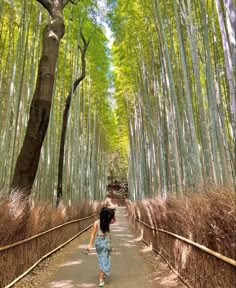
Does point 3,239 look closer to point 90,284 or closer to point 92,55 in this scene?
point 90,284

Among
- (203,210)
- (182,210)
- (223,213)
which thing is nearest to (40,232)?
(182,210)

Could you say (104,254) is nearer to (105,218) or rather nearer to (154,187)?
(105,218)

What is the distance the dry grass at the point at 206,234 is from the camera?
7.68 feet

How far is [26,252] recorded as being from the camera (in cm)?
397

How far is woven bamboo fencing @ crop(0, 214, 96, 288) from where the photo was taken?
3.19 meters

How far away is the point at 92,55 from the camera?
11.4 m

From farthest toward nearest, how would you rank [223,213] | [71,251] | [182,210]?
[71,251]
[182,210]
[223,213]

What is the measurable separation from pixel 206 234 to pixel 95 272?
7.38 ft

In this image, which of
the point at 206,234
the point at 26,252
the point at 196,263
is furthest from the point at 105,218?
the point at 206,234

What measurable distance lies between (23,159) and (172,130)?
325cm

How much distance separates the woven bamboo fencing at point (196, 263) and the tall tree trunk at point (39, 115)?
2.34 meters

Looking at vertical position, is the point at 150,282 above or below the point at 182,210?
below

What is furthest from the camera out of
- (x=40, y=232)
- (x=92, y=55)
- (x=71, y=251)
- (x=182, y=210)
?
(x=92, y=55)

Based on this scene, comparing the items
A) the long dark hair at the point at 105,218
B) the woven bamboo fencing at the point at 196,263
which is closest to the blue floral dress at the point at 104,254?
the long dark hair at the point at 105,218
